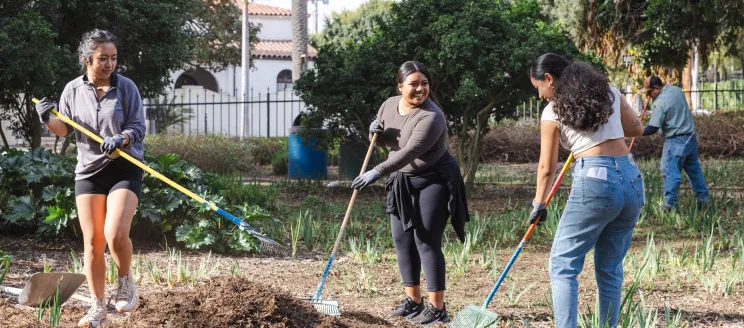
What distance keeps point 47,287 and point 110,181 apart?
0.72 meters

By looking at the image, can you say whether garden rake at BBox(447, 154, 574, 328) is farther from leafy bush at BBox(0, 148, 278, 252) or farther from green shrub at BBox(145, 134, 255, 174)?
green shrub at BBox(145, 134, 255, 174)

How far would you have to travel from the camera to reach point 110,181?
14.4 ft

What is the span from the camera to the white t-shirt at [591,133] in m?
3.83

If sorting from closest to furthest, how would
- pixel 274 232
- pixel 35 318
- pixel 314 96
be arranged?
pixel 35 318
pixel 274 232
pixel 314 96

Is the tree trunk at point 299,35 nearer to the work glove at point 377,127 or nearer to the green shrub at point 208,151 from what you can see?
the green shrub at point 208,151

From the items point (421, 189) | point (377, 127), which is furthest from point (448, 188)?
point (377, 127)

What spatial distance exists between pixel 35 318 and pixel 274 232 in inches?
116

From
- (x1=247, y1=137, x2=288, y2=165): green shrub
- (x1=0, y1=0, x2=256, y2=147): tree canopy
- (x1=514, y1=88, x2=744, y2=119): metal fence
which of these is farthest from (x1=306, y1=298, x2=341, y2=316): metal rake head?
(x1=247, y1=137, x2=288, y2=165): green shrub

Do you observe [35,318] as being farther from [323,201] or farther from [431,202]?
[323,201]

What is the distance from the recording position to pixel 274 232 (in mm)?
7199

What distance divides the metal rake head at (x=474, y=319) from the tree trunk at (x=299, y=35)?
50.4ft

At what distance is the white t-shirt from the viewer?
12.6ft

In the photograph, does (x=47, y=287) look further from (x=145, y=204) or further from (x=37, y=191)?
(x=37, y=191)

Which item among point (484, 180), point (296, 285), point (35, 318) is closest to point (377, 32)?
point (484, 180)
